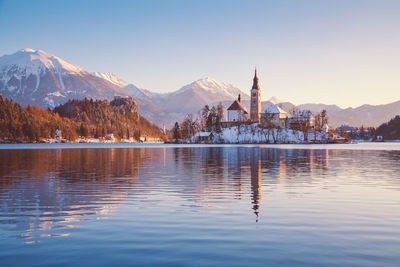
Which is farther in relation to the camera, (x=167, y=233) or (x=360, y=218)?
(x=360, y=218)

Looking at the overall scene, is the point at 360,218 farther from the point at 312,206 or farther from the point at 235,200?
the point at 235,200

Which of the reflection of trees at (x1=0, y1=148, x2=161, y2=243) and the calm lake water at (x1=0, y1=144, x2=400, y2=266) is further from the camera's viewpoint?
the reflection of trees at (x1=0, y1=148, x2=161, y2=243)


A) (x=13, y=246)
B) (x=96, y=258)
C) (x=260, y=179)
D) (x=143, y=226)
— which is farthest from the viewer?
(x=260, y=179)

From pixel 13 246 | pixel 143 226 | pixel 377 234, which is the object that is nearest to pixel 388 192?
pixel 377 234

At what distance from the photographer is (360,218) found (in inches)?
665

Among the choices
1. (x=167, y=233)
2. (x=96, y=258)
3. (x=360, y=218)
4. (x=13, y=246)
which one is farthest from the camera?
(x=360, y=218)

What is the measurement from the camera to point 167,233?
45.0 feet

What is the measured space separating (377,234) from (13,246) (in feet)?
43.1

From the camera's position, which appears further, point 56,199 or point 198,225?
point 56,199

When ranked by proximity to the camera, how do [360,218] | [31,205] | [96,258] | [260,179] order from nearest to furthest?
[96,258], [360,218], [31,205], [260,179]

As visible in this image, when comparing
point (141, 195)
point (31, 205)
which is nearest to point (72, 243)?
point (31, 205)

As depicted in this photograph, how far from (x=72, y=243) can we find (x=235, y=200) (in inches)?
440

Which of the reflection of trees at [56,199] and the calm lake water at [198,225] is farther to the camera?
the reflection of trees at [56,199]

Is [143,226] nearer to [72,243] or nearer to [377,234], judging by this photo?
[72,243]
